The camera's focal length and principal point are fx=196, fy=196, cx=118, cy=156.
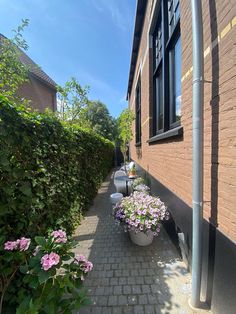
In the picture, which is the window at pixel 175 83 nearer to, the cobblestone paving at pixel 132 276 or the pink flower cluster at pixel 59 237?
the cobblestone paving at pixel 132 276

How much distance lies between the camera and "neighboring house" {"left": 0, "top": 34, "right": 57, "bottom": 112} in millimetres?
11103

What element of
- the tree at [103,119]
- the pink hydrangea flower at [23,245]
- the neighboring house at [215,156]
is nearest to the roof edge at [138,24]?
the neighboring house at [215,156]

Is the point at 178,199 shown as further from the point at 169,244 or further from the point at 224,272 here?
the point at 224,272

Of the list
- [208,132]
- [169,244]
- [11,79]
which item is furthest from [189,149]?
[11,79]

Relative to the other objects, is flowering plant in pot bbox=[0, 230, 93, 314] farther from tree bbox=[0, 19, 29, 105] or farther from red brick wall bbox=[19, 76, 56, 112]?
red brick wall bbox=[19, 76, 56, 112]

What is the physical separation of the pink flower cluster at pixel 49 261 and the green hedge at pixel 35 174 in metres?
0.54

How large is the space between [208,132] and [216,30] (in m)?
0.84

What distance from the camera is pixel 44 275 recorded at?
1.28m

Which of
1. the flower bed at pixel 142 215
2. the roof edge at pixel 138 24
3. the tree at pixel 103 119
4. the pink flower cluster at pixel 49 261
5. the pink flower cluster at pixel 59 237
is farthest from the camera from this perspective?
the tree at pixel 103 119

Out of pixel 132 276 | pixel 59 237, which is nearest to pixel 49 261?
pixel 59 237

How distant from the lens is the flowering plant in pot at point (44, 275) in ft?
4.25

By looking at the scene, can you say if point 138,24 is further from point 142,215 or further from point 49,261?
point 49,261

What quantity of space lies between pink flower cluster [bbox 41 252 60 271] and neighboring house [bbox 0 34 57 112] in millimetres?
10554

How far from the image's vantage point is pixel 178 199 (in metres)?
2.66
